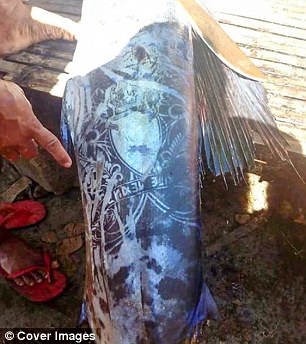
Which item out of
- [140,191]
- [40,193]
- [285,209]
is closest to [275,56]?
[285,209]

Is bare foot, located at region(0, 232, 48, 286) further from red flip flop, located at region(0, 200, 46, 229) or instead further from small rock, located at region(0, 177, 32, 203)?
small rock, located at region(0, 177, 32, 203)

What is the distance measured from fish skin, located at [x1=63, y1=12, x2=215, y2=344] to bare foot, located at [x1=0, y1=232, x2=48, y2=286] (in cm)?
99

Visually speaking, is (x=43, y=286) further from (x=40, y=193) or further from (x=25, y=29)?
(x=25, y=29)

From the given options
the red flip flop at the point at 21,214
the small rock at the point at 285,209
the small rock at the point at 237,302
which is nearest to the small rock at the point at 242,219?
the small rock at the point at 285,209

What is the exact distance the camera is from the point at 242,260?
8.95ft

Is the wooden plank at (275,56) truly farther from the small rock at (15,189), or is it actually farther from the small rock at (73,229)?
the small rock at (15,189)


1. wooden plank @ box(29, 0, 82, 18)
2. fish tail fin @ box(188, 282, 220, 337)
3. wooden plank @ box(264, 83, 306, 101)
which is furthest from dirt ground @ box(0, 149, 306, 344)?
wooden plank @ box(29, 0, 82, 18)

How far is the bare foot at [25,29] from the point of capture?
2.74 m

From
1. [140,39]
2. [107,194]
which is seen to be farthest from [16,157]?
[140,39]

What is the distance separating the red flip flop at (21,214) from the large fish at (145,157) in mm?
1099

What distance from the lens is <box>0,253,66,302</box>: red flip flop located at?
2.64 m

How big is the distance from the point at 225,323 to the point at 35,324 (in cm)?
109

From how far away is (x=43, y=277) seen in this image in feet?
8.84

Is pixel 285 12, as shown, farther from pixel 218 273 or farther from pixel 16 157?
pixel 16 157
